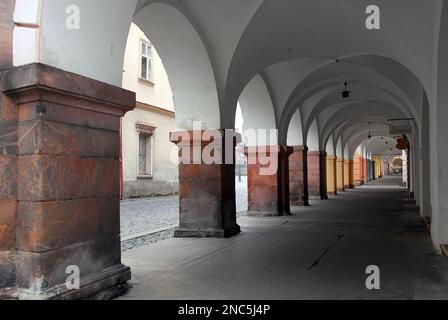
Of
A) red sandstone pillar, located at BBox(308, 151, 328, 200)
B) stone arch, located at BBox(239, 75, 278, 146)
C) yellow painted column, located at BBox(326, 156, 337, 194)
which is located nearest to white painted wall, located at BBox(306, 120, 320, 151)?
red sandstone pillar, located at BBox(308, 151, 328, 200)

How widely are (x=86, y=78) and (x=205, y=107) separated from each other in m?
4.22

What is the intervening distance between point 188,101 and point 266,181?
13.5 ft

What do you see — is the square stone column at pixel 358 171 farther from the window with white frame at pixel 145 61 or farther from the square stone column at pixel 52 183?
the square stone column at pixel 52 183

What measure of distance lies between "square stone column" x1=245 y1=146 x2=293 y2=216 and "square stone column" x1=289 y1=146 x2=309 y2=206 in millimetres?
2887

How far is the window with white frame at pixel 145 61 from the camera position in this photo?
686 inches

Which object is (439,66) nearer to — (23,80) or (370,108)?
(23,80)

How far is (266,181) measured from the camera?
444 inches

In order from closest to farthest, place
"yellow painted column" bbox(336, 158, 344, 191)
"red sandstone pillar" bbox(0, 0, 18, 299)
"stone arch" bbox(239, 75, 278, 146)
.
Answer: "red sandstone pillar" bbox(0, 0, 18, 299) < "stone arch" bbox(239, 75, 278, 146) < "yellow painted column" bbox(336, 158, 344, 191)

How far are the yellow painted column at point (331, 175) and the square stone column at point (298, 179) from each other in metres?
7.00

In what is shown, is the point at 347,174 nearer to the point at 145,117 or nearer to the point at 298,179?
the point at 298,179

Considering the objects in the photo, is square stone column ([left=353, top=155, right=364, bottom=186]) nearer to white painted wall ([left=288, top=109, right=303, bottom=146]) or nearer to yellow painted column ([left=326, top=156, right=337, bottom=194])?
yellow painted column ([left=326, top=156, right=337, bottom=194])

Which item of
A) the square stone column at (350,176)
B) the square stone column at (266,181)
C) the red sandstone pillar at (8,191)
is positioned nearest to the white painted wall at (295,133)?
the square stone column at (266,181)

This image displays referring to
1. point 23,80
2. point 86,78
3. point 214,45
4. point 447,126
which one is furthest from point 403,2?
point 23,80

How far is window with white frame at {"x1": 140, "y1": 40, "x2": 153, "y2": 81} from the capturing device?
686 inches
